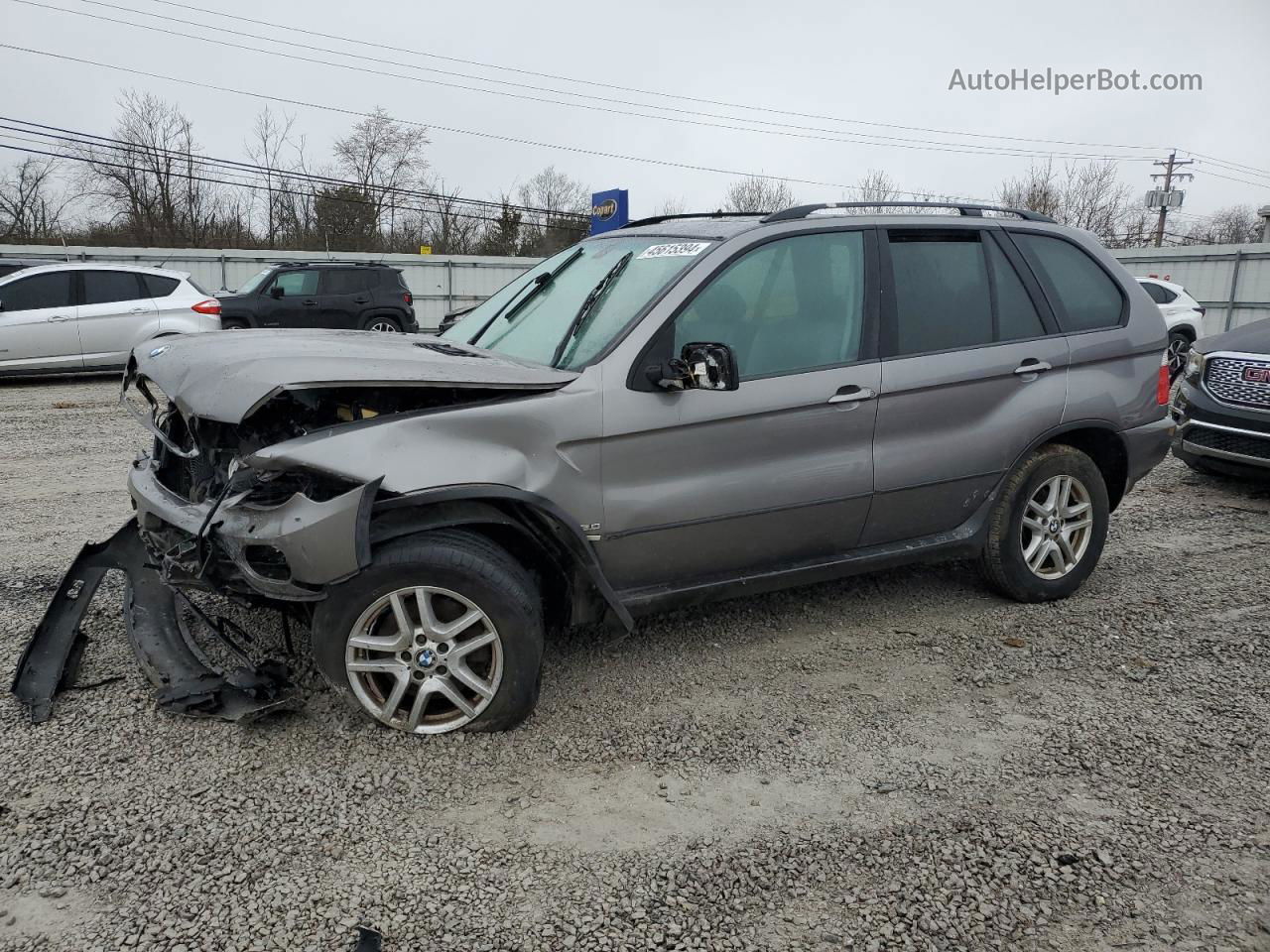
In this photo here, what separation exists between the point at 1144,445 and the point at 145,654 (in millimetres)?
4618

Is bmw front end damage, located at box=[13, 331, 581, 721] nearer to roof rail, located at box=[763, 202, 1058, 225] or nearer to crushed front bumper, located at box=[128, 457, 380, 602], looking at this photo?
crushed front bumper, located at box=[128, 457, 380, 602]

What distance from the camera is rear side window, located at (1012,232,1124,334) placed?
4.55 meters

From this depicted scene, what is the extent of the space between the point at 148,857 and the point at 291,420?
1440 millimetres

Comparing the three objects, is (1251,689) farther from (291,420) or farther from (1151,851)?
(291,420)

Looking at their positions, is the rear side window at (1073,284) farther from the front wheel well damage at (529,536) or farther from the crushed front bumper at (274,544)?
the crushed front bumper at (274,544)

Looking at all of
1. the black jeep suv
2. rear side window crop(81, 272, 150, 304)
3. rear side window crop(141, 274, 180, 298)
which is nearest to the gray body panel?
rear side window crop(81, 272, 150, 304)

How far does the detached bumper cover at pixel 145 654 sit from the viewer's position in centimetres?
333

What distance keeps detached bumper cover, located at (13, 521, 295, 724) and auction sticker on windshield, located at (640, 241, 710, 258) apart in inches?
86.9

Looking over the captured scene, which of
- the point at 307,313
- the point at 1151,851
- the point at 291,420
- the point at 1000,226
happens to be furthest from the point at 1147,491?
the point at 307,313

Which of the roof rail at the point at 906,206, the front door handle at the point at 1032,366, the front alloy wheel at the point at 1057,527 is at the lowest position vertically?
the front alloy wheel at the point at 1057,527

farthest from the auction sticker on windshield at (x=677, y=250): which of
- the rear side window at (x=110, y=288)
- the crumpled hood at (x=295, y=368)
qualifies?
the rear side window at (x=110, y=288)

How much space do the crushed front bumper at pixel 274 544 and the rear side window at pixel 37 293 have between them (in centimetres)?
1118

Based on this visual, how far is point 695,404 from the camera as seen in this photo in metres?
A: 3.56

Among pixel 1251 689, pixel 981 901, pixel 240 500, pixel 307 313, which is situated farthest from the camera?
pixel 307 313
